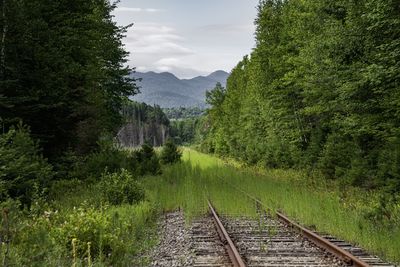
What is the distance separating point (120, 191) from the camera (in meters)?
13.7

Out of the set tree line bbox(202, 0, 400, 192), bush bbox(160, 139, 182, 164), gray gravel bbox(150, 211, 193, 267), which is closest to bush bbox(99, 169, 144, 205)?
gray gravel bbox(150, 211, 193, 267)

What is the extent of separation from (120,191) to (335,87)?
11067 millimetres

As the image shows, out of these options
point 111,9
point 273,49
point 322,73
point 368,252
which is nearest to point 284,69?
point 273,49

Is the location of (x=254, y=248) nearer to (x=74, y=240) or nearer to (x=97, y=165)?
(x=74, y=240)

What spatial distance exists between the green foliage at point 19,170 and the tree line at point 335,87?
1080 centimetres

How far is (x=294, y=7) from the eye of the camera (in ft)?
90.6

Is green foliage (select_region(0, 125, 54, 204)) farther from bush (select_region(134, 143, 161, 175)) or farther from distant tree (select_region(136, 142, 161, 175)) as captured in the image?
distant tree (select_region(136, 142, 161, 175))

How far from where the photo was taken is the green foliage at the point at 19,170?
1022cm

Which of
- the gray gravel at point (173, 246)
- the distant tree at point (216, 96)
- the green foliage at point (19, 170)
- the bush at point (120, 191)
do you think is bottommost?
the gray gravel at point (173, 246)

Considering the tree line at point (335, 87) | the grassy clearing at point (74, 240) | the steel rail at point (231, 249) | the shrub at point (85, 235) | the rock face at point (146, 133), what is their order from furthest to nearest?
the rock face at point (146, 133), the tree line at point (335, 87), the shrub at point (85, 235), the steel rail at point (231, 249), the grassy clearing at point (74, 240)

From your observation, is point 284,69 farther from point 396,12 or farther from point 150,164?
point 396,12

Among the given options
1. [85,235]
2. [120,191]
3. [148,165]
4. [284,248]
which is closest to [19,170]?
[120,191]

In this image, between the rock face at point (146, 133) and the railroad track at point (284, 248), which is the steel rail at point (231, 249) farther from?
the rock face at point (146, 133)

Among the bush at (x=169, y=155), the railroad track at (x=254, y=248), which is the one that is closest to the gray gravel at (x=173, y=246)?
the railroad track at (x=254, y=248)
